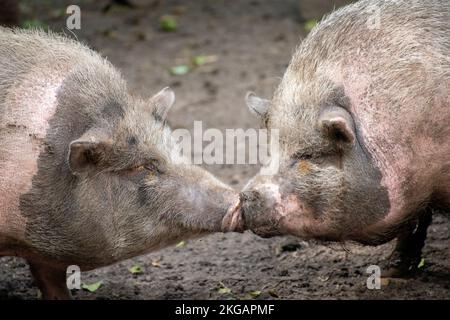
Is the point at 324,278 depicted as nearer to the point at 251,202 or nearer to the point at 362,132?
the point at 251,202

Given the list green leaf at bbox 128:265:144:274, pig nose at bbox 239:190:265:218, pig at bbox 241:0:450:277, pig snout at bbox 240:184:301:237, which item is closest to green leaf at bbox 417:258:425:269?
pig at bbox 241:0:450:277

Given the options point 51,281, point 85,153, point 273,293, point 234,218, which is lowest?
point 273,293

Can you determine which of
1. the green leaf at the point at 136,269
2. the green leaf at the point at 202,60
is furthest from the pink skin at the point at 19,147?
the green leaf at the point at 202,60

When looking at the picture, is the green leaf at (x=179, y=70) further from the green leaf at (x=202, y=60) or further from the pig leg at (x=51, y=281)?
the pig leg at (x=51, y=281)

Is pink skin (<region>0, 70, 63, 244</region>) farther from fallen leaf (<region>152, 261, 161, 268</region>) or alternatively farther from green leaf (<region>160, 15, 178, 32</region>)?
green leaf (<region>160, 15, 178, 32</region>)

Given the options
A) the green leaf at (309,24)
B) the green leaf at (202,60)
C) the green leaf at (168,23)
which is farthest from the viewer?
the green leaf at (168,23)

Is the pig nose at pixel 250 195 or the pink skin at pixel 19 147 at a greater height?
the pink skin at pixel 19 147

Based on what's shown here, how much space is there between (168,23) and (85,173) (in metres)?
7.46

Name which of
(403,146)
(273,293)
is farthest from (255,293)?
(403,146)

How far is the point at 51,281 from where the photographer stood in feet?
22.2

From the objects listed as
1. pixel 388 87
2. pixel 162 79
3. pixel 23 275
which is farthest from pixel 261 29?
pixel 388 87

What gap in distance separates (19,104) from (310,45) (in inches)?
78.4

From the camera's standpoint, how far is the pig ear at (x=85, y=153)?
561 centimetres

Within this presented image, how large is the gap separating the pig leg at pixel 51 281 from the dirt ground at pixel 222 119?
0.24 meters
